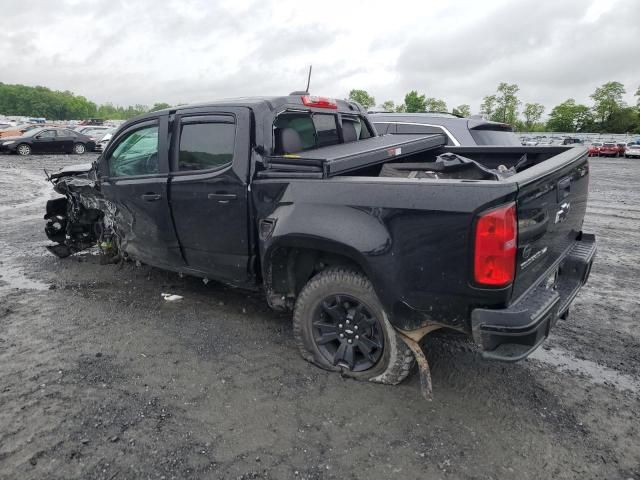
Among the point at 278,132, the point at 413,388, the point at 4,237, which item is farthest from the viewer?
the point at 4,237

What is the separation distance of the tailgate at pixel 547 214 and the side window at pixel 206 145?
85.0 inches

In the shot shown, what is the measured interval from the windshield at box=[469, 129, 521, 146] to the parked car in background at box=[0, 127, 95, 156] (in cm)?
2235

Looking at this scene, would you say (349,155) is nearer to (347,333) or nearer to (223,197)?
(223,197)

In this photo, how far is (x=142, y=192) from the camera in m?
4.33

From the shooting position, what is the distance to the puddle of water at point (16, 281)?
204 inches

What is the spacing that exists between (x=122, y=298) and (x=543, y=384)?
3897mm

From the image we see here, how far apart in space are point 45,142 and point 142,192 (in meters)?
22.1

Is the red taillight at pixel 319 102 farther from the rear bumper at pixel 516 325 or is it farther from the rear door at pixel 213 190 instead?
the rear bumper at pixel 516 325

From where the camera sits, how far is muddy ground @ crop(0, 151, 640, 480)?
8.29 ft

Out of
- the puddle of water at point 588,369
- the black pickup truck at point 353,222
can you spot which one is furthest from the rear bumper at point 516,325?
the puddle of water at point 588,369

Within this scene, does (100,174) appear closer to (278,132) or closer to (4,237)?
(278,132)

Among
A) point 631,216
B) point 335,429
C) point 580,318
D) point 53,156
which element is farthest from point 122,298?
point 53,156

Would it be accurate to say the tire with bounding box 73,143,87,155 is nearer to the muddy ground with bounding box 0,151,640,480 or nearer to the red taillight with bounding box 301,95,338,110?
the muddy ground with bounding box 0,151,640,480

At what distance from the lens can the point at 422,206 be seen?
259 cm
